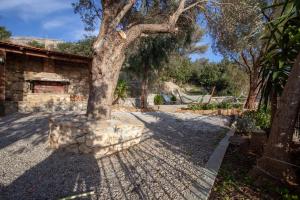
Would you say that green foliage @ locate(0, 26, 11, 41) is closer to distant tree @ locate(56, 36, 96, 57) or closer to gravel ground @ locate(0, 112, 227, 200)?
distant tree @ locate(56, 36, 96, 57)

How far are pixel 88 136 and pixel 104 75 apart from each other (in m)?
1.40

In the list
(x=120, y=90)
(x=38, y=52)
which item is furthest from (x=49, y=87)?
(x=120, y=90)

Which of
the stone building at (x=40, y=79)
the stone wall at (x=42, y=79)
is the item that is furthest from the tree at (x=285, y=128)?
the stone wall at (x=42, y=79)

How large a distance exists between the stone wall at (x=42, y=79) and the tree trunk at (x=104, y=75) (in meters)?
6.58

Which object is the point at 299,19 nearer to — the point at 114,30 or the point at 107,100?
the point at 114,30

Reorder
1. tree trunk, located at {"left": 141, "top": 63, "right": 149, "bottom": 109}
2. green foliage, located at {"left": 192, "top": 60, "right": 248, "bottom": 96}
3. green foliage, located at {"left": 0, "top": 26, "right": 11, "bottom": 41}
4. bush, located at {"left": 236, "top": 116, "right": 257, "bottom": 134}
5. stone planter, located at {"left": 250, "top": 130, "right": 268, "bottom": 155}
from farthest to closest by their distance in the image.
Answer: green foliage, located at {"left": 192, "top": 60, "right": 248, "bottom": 96} → green foliage, located at {"left": 0, "top": 26, "right": 11, "bottom": 41} → tree trunk, located at {"left": 141, "top": 63, "right": 149, "bottom": 109} → bush, located at {"left": 236, "top": 116, "right": 257, "bottom": 134} → stone planter, located at {"left": 250, "top": 130, "right": 268, "bottom": 155}

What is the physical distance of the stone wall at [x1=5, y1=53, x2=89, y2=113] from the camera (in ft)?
35.1

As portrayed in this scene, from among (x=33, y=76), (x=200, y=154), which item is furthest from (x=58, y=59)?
(x=200, y=154)

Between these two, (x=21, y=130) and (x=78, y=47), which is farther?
(x=78, y=47)

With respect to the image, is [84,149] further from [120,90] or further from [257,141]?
[120,90]

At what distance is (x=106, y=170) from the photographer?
4059 millimetres

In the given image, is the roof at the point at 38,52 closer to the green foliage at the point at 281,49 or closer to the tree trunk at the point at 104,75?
the tree trunk at the point at 104,75

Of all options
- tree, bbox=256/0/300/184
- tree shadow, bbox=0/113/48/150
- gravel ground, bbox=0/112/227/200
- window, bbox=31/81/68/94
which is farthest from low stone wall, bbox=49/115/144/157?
window, bbox=31/81/68/94

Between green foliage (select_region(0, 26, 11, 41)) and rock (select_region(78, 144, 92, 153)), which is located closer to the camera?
rock (select_region(78, 144, 92, 153))
